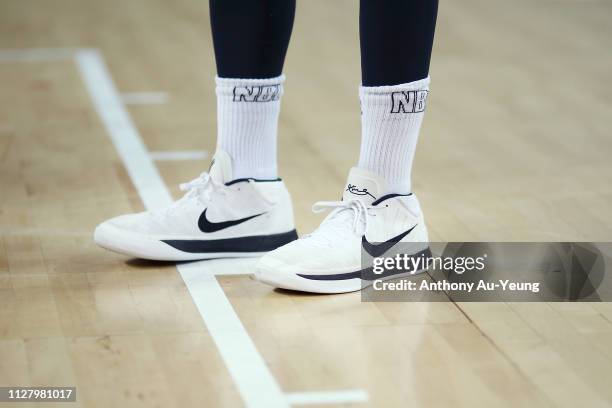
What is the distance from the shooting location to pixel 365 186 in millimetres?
1520

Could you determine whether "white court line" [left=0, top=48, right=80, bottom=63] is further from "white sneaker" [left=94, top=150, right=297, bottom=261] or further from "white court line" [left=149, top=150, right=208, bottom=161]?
"white sneaker" [left=94, top=150, right=297, bottom=261]

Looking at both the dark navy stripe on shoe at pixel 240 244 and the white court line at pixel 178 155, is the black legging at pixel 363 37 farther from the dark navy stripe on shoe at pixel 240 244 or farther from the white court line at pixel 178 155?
the white court line at pixel 178 155

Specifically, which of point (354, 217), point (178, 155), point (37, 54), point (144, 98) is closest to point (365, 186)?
point (354, 217)

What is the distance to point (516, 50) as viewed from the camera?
3.32 m

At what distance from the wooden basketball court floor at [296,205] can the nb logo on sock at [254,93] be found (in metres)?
0.25

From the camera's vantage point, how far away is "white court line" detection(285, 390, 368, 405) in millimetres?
1142

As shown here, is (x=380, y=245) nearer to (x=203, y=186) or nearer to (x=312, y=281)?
(x=312, y=281)

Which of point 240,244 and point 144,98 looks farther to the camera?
point 144,98

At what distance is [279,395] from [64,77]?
204cm

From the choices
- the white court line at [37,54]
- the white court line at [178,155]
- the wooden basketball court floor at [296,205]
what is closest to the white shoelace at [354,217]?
the wooden basketball court floor at [296,205]

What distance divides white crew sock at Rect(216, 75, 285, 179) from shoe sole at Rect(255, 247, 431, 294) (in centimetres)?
23

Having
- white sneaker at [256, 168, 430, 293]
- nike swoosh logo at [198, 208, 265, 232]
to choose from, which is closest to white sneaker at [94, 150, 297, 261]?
nike swoosh logo at [198, 208, 265, 232]

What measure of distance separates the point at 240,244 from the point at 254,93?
0.76 ft

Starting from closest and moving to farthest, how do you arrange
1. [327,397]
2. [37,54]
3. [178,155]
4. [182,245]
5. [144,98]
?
[327,397], [182,245], [178,155], [144,98], [37,54]
